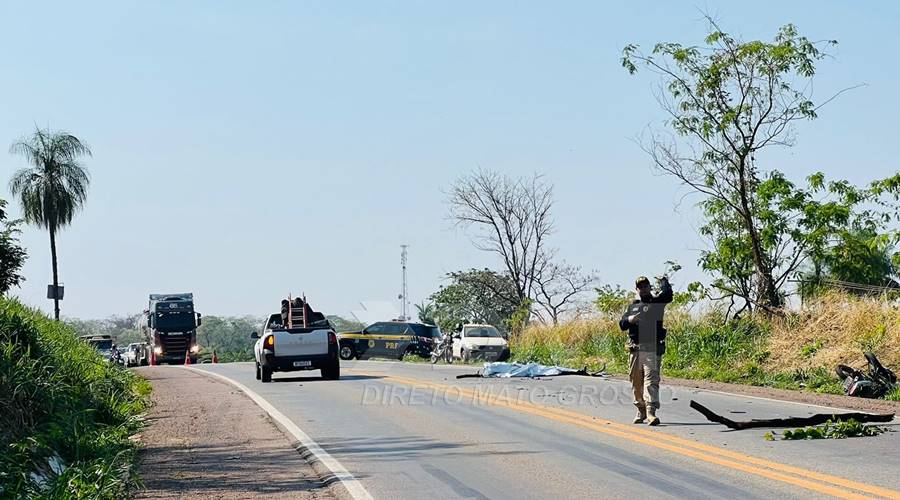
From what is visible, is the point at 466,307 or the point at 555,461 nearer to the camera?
the point at 555,461

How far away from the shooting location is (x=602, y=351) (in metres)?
35.0

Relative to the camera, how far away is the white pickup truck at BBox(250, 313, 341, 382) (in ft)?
89.9

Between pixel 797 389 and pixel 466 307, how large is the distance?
4980 cm

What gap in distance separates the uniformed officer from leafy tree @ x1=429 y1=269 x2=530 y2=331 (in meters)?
50.0

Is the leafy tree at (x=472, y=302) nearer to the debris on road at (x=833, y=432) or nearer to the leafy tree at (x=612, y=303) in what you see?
the leafy tree at (x=612, y=303)

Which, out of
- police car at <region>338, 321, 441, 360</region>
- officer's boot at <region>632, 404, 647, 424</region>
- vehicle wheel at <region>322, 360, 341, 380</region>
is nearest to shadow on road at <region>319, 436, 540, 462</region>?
officer's boot at <region>632, 404, 647, 424</region>

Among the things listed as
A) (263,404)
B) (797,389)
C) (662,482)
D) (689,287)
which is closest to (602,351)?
(689,287)

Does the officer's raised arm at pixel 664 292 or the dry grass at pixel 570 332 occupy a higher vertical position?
the officer's raised arm at pixel 664 292

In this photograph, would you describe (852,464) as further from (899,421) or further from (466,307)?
(466,307)

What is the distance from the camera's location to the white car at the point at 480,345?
40562 millimetres

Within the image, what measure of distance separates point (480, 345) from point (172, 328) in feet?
77.1

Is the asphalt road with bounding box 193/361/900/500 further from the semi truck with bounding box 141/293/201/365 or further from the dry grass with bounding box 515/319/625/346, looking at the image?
the semi truck with bounding box 141/293/201/365

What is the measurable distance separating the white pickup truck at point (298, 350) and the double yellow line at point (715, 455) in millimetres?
9498

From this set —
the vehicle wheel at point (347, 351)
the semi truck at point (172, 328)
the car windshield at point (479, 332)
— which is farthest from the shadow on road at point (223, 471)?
the semi truck at point (172, 328)
